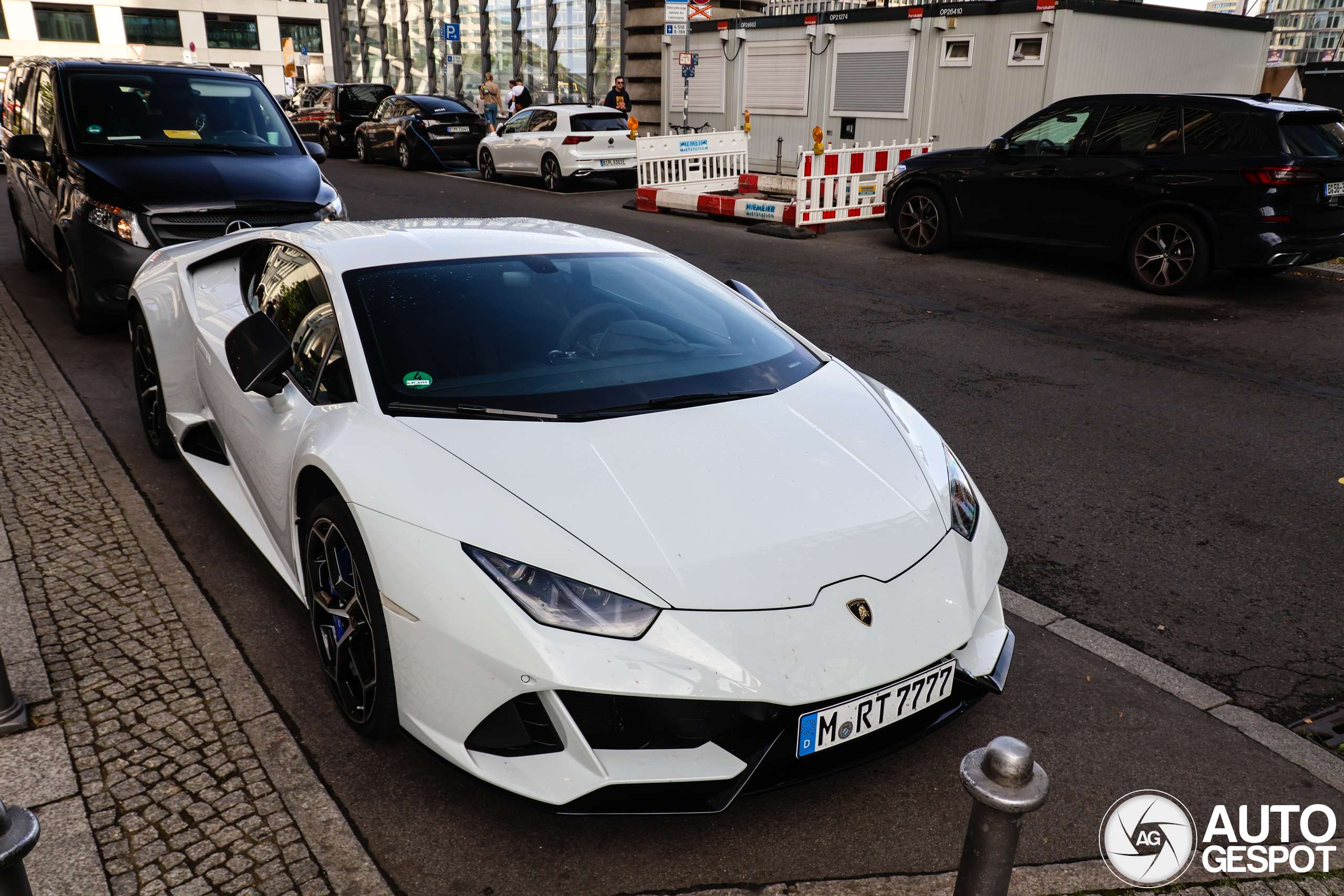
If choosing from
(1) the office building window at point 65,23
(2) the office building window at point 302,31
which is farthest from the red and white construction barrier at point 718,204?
(1) the office building window at point 65,23

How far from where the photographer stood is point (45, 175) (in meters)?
7.83

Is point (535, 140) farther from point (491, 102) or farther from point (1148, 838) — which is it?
point (1148, 838)

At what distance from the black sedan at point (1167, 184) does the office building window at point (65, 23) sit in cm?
6871

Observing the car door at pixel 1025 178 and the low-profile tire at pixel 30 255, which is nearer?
the low-profile tire at pixel 30 255

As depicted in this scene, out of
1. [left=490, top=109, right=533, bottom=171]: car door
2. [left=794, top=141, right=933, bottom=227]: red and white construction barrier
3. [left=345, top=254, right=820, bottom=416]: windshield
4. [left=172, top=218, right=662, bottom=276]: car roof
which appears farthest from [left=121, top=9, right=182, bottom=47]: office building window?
[left=345, top=254, right=820, bottom=416]: windshield

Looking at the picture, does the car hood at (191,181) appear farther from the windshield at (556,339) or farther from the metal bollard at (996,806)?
the metal bollard at (996,806)

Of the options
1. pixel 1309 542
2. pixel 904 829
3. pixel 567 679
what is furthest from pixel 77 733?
pixel 1309 542

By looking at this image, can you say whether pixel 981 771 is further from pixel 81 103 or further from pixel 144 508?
pixel 81 103

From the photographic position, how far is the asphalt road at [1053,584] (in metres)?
2.62

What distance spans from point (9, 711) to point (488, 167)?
18.4 metres

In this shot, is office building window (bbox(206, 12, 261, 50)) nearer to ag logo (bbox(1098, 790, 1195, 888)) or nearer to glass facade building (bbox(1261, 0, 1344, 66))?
ag logo (bbox(1098, 790, 1195, 888))

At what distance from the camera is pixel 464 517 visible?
101 inches

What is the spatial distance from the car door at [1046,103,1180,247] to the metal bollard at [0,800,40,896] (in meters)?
10.2

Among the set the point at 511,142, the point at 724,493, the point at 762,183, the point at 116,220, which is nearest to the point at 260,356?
the point at 724,493
